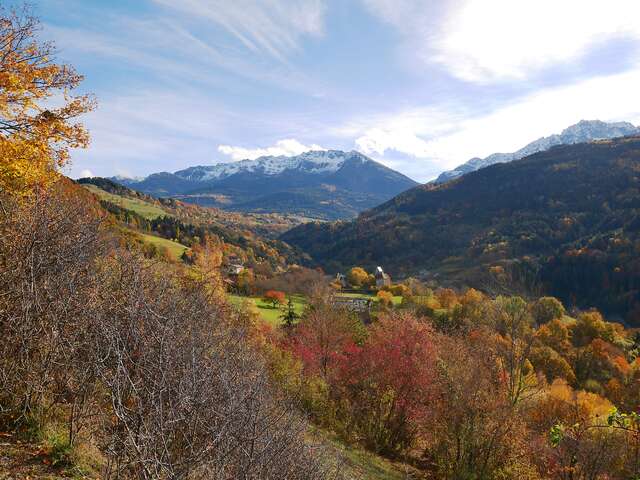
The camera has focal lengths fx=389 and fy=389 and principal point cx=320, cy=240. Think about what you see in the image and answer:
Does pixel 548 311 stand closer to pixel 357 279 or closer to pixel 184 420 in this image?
pixel 357 279

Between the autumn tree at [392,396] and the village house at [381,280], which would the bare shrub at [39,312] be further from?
the village house at [381,280]

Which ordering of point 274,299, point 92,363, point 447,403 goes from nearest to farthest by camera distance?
point 92,363 → point 447,403 → point 274,299

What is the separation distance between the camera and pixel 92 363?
9.41 m

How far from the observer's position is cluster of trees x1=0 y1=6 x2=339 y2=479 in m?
8.55

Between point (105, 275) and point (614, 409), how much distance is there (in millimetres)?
14998

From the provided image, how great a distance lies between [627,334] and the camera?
85.8m

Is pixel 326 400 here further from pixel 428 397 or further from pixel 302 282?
pixel 302 282

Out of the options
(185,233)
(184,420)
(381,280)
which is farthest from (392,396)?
(185,233)

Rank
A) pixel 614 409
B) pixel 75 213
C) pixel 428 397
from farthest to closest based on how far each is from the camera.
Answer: pixel 428 397, pixel 75 213, pixel 614 409

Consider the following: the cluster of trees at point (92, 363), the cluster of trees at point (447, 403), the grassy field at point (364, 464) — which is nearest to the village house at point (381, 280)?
the cluster of trees at point (447, 403)

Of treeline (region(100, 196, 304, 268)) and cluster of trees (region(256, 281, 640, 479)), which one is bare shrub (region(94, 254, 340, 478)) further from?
treeline (region(100, 196, 304, 268))

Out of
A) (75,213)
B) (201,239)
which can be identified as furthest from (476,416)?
(201,239)

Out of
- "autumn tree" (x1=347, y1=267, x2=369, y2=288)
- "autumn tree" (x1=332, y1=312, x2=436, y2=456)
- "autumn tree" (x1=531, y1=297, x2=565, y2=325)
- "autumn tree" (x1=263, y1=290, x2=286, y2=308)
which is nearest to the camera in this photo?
"autumn tree" (x1=332, y1=312, x2=436, y2=456)

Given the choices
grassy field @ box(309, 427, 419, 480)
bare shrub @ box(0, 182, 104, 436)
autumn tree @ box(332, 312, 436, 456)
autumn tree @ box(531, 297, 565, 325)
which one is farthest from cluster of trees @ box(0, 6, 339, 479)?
autumn tree @ box(531, 297, 565, 325)
